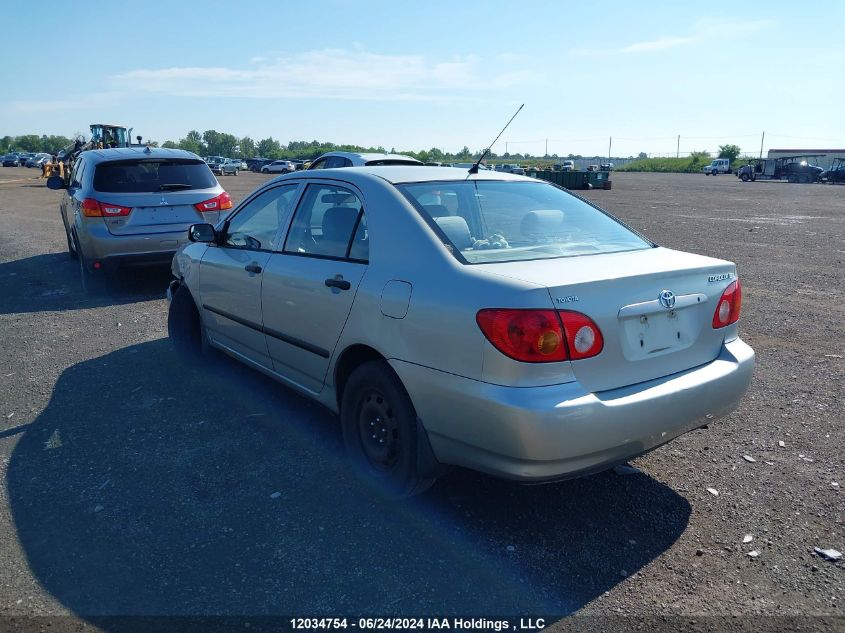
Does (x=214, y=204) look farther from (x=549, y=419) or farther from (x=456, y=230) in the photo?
(x=549, y=419)

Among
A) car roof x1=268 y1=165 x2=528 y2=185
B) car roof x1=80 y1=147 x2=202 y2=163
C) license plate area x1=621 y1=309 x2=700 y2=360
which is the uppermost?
car roof x1=80 y1=147 x2=202 y2=163

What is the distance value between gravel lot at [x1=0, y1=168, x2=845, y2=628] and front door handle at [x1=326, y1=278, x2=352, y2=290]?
3.53 ft

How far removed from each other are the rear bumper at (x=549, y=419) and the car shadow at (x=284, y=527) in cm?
44

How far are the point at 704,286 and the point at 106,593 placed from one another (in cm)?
309

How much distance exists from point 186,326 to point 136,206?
3365mm

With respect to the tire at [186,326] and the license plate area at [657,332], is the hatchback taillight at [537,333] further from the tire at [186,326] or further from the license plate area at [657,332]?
the tire at [186,326]

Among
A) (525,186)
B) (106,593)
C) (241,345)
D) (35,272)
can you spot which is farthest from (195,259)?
(35,272)

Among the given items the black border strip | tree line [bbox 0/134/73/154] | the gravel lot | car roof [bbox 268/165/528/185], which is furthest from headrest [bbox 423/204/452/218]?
tree line [bbox 0/134/73/154]

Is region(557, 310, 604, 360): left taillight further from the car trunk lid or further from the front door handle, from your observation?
the car trunk lid

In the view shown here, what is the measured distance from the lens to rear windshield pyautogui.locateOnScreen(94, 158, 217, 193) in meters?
8.80

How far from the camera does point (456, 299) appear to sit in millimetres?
3148

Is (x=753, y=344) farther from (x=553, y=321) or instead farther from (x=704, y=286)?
(x=553, y=321)

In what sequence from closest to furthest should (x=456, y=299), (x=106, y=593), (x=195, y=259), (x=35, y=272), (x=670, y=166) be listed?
(x=106, y=593)
(x=456, y=299)
(x=195, y=259)
(x=35, y=272)
(x=670, y=166)

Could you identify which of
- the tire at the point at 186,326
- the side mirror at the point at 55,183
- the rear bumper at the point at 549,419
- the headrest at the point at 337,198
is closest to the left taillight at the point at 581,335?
the rear bumper at the point at 549,419
